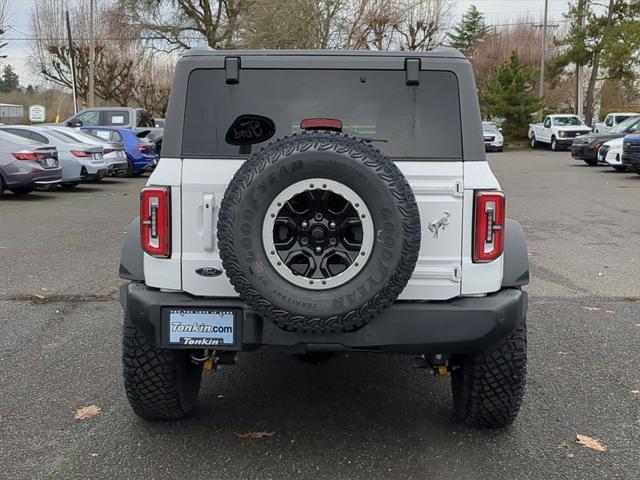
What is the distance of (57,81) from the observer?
45031mm

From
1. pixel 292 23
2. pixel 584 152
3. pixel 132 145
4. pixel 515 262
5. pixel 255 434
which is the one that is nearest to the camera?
pixel 515 262

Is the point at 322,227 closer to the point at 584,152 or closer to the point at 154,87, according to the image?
the point at 584,152

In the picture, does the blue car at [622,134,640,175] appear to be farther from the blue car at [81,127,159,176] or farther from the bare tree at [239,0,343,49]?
the bare tree at [239,0,343,49]

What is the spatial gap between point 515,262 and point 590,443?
0.99 metres

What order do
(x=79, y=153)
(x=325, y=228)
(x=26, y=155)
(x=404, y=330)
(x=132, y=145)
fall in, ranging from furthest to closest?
(x=132, y=145) < (x=79, y=153) < (x=26, y=155) < (x=404, y=330) < (x=325, y=228)

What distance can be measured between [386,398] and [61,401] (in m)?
1.89

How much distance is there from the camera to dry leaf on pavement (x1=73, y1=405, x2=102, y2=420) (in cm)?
380

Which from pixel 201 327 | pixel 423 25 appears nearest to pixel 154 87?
pixel 423 25

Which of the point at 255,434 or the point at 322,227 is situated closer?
the point at 322,227

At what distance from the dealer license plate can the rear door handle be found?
33cm

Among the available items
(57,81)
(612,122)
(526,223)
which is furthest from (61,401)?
(57,81)

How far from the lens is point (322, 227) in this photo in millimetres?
2961

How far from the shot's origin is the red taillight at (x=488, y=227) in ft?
10.3

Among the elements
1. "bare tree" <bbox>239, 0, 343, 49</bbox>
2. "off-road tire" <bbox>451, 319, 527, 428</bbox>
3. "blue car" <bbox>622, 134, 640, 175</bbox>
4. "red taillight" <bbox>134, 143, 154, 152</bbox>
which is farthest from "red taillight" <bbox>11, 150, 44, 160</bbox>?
"bare tree" <bbox>239, 0, 343, 49</bbox>
